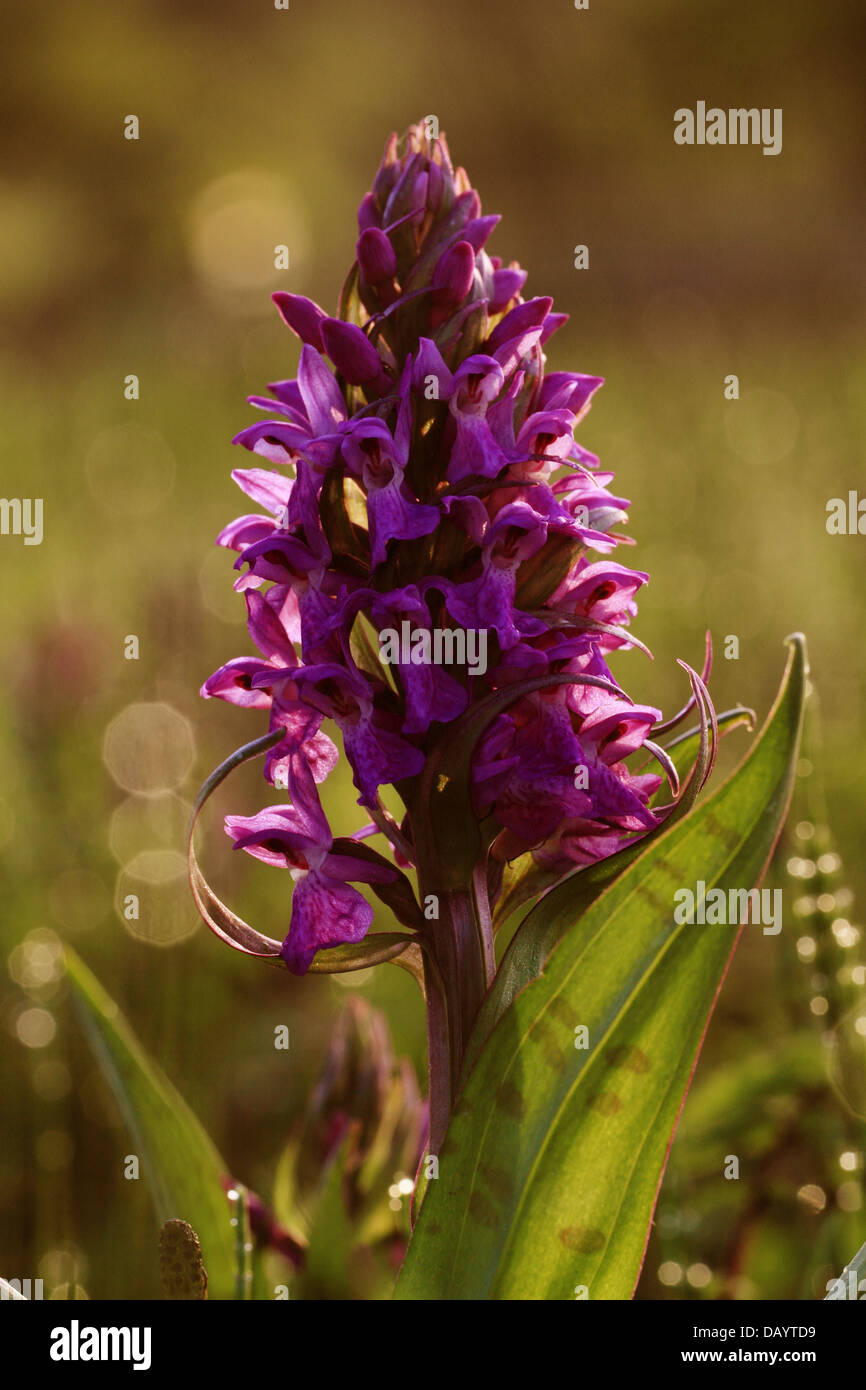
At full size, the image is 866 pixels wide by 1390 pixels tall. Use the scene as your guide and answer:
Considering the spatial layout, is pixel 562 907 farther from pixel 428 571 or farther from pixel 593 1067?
pixel 428 571

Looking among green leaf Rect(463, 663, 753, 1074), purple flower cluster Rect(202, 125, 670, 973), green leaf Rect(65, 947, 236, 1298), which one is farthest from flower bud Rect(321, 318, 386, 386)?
green leaf Rect(65, 947, 236, 1298)

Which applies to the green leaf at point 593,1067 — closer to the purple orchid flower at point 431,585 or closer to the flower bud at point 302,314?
the purple orchid flower at point 431,585

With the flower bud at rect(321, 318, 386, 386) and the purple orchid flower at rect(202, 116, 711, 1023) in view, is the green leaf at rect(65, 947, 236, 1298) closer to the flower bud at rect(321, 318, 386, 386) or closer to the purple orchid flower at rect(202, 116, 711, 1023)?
the purple orchid flower at rect(202, 116, 711, 1023)

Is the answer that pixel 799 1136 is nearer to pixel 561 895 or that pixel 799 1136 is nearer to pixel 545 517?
pixel 561 895

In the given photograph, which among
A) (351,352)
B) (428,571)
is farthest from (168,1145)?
(351,352)
